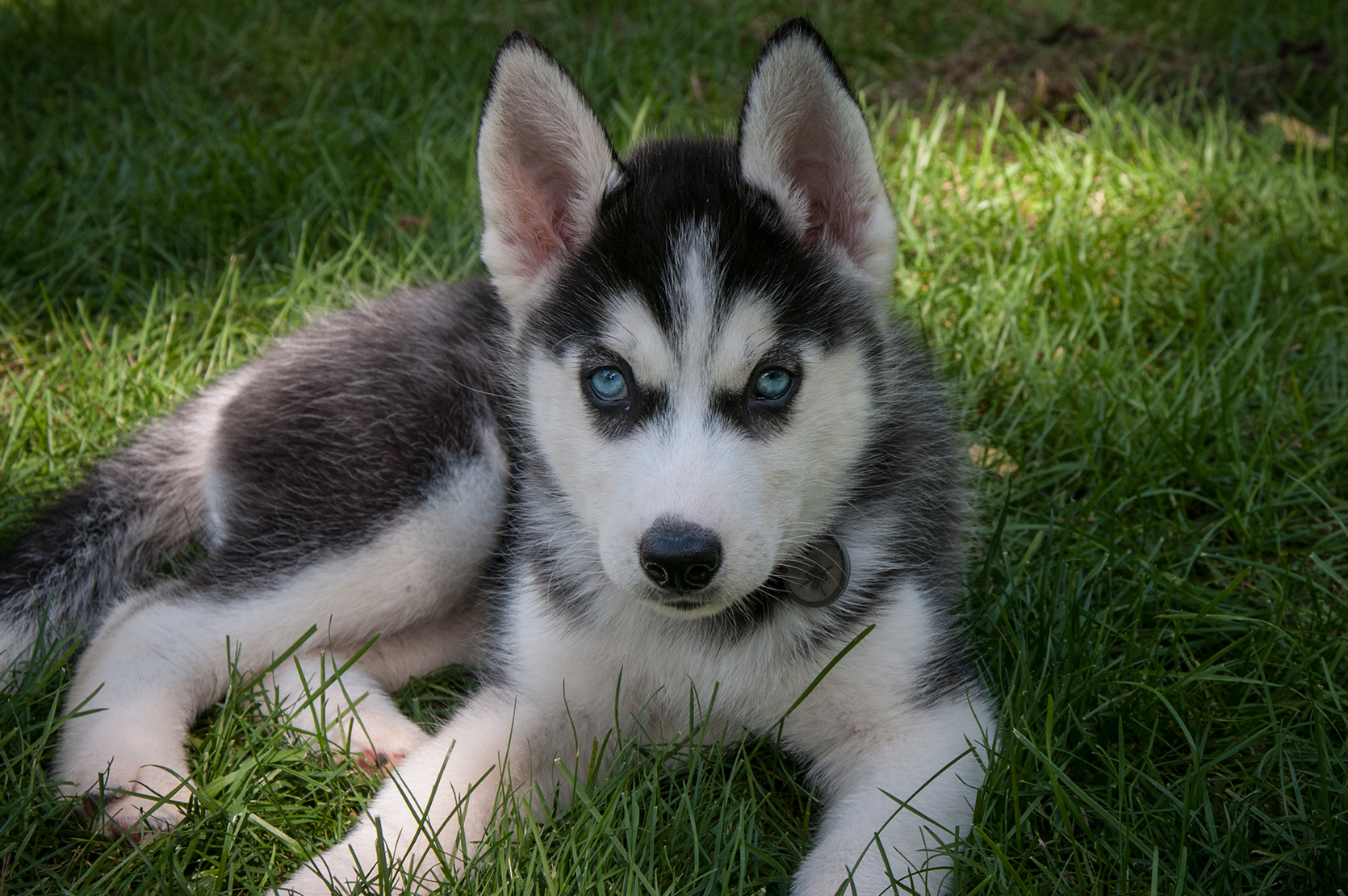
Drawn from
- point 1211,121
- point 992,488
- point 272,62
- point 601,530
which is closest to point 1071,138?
point 1211,121

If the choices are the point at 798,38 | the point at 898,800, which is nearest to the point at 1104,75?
the point at 798,38

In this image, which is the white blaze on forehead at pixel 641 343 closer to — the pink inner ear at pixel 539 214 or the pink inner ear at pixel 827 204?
the pink inner ear at pixel 539 214

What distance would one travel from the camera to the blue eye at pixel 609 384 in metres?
2.37

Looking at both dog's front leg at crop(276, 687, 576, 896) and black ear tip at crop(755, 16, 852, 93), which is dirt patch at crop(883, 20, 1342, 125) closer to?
black ear tip at crop(755, 16, 852, 93)

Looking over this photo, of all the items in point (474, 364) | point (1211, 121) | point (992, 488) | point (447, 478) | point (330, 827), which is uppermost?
point (1211, 121)

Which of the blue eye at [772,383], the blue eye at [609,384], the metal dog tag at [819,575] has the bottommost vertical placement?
the metal dog tag at [819,575]

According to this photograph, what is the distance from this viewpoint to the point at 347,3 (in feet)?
21.4

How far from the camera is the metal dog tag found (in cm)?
255

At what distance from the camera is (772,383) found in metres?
2.32

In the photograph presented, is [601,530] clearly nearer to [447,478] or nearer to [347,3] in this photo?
[447,478]

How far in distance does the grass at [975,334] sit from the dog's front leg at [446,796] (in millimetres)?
111

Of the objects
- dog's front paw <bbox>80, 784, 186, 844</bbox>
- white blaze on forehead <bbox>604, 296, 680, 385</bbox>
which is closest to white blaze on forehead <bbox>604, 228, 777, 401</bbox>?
white blaze on forehead <bbox>604, 296, 680, 385</bbox>

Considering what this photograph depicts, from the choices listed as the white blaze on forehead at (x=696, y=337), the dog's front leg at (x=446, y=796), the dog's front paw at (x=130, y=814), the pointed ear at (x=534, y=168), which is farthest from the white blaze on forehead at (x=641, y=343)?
the dog's front paw at (x=130, y=814)

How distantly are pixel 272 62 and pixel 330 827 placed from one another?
4.76 metres
